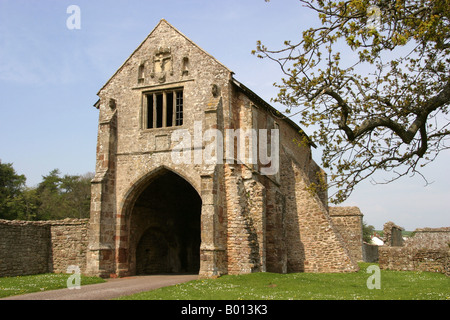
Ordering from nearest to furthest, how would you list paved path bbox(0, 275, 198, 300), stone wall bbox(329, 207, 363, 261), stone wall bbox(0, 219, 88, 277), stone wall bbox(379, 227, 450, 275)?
paved path bbox(0, 275, 198, 300)
stone wall bbox(0, 219, 88, 277)
stone wall bbox(379, 227, 450, 275)
stone wall bbox(329, 207, 363, 261)

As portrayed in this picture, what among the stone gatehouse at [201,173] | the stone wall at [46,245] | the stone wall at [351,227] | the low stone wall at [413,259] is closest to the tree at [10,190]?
the stone wall at [46,245]

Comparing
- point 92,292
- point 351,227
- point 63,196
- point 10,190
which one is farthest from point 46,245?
point 63,196

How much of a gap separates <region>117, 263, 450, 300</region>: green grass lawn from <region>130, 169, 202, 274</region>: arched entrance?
623 centimetres

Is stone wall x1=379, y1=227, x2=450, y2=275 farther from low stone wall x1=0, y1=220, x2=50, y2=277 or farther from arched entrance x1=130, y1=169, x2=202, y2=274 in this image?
low stone wall x1=0, y1=220, x2=50, y2=277

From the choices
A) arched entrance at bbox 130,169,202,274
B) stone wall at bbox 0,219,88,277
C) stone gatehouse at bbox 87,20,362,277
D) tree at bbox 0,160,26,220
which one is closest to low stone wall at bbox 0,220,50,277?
stone wall at bbox 0,219,88,277

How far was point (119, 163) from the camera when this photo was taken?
19.2 metres

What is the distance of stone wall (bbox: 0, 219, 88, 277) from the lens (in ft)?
61.3

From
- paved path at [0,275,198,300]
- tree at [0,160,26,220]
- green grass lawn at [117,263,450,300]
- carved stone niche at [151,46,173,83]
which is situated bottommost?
paved path at [0,275,198,300]

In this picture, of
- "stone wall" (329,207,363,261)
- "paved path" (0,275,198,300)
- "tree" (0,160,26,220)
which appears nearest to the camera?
"paved path" (0,275,198,300)

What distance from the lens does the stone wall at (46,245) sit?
18.7 m
